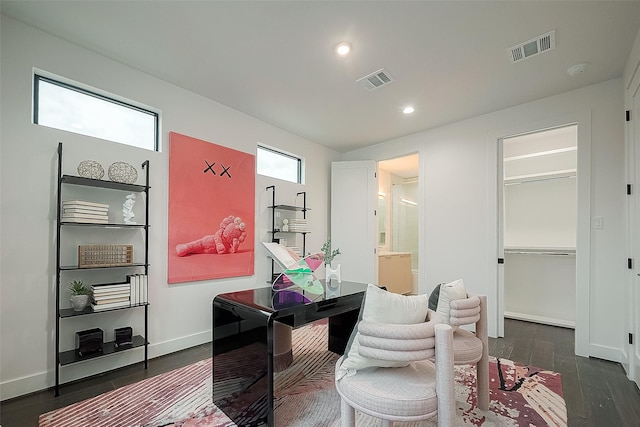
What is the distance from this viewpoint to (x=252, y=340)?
1.83 metres

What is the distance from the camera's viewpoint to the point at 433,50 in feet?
8.45

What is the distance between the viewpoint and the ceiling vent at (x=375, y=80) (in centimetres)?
294

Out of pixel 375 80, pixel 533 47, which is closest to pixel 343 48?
pixel 375 80

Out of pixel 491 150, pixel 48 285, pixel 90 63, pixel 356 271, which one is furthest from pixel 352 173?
pixel 48 285

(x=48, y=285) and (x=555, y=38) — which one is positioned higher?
(x=555, y=38)

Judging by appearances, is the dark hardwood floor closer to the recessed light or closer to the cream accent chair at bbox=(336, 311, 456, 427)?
the cream accent chair at bbox=(336, 311, 456, 427)

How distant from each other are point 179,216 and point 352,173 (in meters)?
2.89

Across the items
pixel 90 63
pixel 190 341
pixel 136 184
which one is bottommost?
pixel 190 341

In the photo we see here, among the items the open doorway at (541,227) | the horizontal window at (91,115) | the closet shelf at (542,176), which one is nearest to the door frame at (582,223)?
the open doorway at (541,227)

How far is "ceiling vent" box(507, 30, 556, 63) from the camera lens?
2396 millimetres

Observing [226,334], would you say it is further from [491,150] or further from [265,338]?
[491,150]

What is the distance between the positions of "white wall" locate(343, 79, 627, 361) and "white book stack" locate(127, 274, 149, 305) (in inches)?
136

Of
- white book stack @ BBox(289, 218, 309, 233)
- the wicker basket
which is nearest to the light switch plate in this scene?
white book stack @ BBox(289, 218, 309, 233)

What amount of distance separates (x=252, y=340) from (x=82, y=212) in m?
1.77
